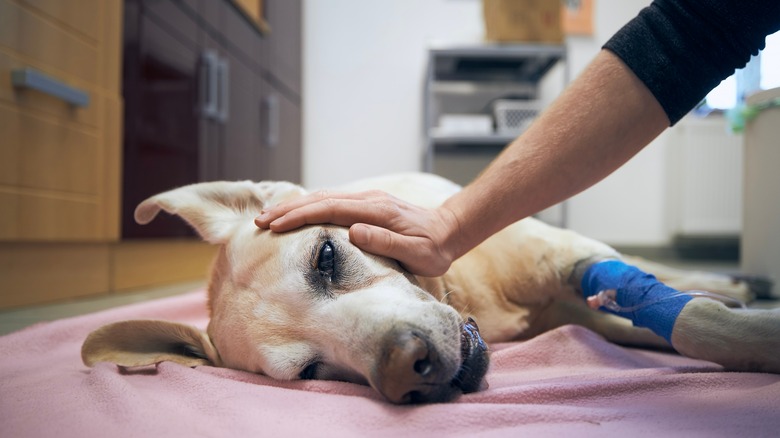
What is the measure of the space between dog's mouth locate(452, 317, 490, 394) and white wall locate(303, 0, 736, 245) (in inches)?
170

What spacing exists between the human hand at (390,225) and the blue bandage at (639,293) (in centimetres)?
43

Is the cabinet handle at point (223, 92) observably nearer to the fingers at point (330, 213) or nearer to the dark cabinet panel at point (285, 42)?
the dark cabinet panel at point (285, 42)

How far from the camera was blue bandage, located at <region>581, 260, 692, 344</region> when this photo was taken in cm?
112

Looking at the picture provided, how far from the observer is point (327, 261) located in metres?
1.05

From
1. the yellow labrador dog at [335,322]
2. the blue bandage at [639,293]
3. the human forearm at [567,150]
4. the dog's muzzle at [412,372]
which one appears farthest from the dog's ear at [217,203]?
the blue bandage at [639,293]

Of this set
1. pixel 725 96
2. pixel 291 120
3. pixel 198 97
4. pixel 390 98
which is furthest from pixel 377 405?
pixel 390 98

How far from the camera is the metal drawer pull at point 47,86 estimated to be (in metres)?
1.90

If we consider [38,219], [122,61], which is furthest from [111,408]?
[122,61]

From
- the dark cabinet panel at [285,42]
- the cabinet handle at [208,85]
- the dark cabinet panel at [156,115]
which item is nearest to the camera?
the dark cabinet panel at [156,115]

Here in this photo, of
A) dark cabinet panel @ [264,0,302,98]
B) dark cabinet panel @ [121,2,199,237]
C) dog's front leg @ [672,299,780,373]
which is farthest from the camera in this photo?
dark cabinet panel @ [264,0,302,98]

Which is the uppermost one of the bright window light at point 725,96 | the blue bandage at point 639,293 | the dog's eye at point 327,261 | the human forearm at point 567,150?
the bright window light at point 725,96

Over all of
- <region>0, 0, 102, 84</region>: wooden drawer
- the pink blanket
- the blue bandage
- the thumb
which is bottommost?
the pink blanket

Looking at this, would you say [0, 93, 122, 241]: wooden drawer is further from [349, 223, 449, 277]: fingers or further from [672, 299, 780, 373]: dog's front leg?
[672, 299, 780, 373]: dog's front leg

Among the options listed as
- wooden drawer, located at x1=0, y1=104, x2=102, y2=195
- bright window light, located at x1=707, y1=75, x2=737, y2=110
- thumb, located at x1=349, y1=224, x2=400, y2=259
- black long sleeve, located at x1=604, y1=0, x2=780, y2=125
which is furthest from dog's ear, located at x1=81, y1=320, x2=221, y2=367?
bright window light, located at x1=707, y1=75, x2=737, y2=110
